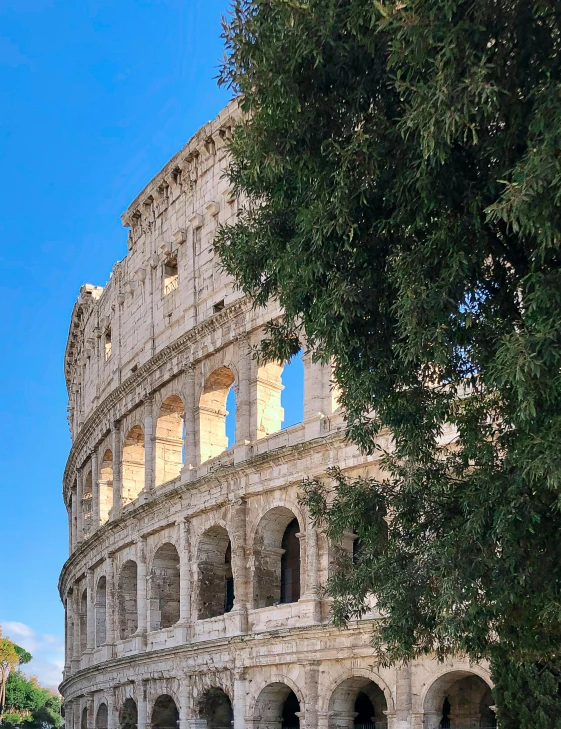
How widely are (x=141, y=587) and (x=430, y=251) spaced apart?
58.0ft

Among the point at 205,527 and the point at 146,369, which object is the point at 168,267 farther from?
the point at 205,527

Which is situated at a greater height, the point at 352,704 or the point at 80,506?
the point at 80,506

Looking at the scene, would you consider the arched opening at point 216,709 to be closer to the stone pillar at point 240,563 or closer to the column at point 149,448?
the stone pillar at point 240,563

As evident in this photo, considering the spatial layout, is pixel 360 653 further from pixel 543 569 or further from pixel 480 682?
pixel 543 569

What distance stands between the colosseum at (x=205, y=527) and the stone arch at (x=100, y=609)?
42 mm

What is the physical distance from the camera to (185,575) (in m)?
23.1

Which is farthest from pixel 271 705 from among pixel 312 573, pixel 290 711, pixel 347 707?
pixel 312 573

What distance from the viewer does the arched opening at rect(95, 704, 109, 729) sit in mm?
28719

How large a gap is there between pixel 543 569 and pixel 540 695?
4192 mm

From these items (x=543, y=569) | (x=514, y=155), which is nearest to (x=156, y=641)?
(x=543, y=569)

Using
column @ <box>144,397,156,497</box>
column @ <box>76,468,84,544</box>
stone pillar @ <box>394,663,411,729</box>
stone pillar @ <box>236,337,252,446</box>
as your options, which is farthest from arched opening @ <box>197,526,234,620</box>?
column @ <box>76,468,84,544</box>

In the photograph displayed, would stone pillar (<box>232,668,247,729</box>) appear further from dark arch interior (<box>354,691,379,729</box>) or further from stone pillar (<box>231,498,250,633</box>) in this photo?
dark arch interior (<box>354,691,379,729</box>)

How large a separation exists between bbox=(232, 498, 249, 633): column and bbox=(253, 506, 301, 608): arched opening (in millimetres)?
244

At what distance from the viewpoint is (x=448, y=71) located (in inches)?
328
